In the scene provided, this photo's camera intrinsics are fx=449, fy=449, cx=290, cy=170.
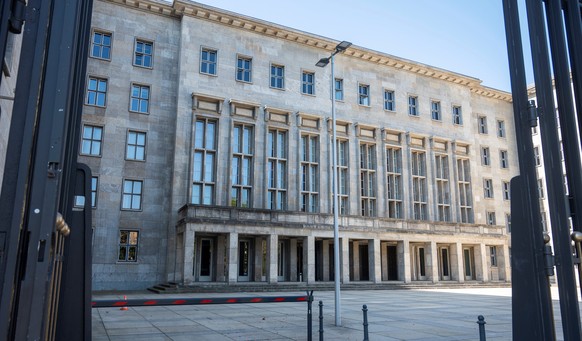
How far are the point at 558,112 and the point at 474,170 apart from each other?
40771mm

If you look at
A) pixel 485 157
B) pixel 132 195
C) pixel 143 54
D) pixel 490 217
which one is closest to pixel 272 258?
pixel 132 195

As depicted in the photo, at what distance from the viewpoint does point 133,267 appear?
28.6 metres

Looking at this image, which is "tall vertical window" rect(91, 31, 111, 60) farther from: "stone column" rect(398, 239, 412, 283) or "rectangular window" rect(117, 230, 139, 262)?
"stone column" rect(398, 239, 412, 283)

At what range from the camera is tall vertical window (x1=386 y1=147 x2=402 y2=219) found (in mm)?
37688

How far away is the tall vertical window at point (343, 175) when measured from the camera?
3528 cm

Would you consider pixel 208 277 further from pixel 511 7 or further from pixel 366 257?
pixel 511 7

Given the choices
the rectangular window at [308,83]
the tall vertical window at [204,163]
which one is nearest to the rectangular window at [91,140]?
the tall vertical window at [204,163]

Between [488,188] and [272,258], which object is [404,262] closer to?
[272,258]

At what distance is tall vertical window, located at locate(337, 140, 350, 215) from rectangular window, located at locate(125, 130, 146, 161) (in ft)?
47.9

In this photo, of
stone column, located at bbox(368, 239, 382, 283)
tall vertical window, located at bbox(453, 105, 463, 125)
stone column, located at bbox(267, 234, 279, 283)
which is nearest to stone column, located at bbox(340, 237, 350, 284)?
stone column, located at bbox(368, 239, 382, 283)

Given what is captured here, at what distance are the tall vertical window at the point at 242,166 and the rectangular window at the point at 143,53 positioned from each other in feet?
25.2

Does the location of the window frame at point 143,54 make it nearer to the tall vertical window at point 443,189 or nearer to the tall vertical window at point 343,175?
the tall vertical window at point 343,175

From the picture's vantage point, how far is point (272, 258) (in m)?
29.6

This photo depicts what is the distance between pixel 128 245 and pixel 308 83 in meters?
18.5
